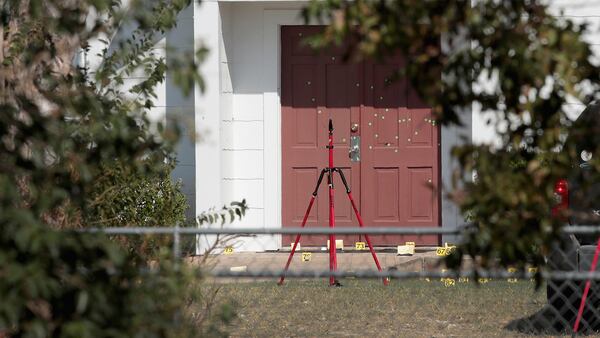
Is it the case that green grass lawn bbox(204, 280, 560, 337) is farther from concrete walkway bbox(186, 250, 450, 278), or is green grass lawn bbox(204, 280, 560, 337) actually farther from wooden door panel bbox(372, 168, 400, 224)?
wooden door panel bbox(372, 168, 400, 224)

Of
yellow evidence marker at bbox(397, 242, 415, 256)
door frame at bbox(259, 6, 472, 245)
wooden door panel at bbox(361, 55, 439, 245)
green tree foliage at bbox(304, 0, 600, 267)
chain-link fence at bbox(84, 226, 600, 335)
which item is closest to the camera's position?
green tree foliage at bbox(304, 0, 600, 267)

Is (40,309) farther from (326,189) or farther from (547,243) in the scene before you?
(326,189)

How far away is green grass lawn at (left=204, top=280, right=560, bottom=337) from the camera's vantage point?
359 inches

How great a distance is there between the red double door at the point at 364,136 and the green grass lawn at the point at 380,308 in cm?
240

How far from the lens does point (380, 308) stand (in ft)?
32.6

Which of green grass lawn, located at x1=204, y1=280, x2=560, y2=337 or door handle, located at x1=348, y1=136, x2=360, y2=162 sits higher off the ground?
door handle, located at x1=348, y1=136, x2=360, y2=162

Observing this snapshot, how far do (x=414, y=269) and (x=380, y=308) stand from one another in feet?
7.28

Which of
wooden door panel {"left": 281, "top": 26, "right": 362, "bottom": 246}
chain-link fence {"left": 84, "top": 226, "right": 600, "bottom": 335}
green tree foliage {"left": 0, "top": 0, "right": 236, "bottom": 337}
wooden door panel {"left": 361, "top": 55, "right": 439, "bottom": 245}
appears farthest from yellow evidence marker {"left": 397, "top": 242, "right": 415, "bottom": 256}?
green tree foliage {"left": 0, "top": 0, "right": 236, "bottom": 337}

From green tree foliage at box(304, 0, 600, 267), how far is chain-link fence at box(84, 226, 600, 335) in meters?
0.31

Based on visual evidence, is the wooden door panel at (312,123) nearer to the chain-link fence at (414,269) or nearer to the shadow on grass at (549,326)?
the chain-link fence at (414,269)

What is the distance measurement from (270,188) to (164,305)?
31.1 feet

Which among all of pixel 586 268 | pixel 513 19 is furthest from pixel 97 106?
pixel 586 268

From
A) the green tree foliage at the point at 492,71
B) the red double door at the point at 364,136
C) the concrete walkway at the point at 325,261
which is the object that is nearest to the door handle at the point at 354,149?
the red double door at the point at 364,136

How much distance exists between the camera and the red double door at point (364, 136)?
44.5 ft
